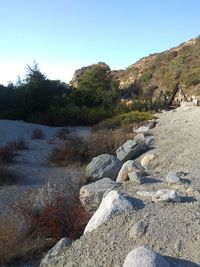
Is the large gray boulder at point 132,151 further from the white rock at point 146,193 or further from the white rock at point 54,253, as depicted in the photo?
the white rock at point 54,253

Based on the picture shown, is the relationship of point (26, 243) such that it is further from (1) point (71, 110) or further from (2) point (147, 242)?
(1) point (71, 110)

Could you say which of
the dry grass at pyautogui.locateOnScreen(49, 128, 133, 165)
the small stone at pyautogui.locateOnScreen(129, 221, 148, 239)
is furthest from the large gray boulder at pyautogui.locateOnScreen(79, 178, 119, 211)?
the dry grass at pyautogui.locateOnScreen(49, 128, 133, 165)

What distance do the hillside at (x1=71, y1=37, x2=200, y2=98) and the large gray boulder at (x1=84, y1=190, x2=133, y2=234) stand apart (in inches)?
1540

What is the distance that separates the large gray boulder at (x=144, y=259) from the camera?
169 inches

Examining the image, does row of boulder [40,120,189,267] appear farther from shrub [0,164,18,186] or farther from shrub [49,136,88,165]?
shrub [49,136,88,165]

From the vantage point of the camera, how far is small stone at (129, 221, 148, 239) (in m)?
5.23

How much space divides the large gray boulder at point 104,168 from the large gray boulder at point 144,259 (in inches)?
241

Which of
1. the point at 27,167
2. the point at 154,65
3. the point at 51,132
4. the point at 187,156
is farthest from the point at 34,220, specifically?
the point at 154,65

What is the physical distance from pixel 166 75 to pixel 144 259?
2457 inches

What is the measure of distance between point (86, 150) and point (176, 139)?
3.05 m

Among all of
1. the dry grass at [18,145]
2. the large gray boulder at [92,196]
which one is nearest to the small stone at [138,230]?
the large gray boulder at [92,196]

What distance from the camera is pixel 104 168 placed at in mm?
10969

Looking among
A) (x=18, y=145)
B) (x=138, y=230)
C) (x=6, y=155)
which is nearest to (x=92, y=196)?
(x=138, y=230)

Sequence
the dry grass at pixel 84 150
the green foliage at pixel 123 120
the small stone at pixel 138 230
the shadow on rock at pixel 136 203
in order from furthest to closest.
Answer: the green foliage at pixel 123 120, the dry grass at pixel 84 150, the shadow on rock at pixel 136 203, the small stone at pixel 138 230
